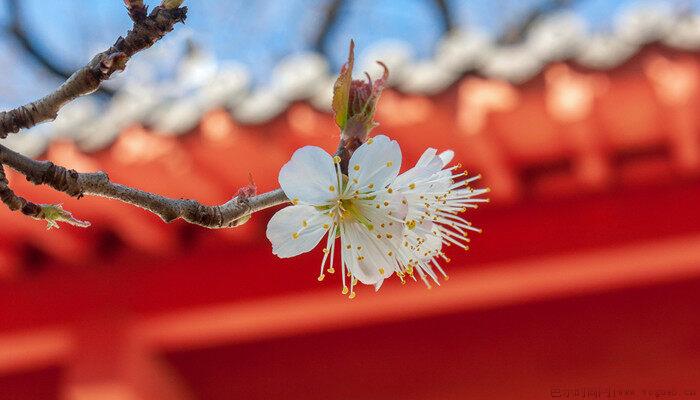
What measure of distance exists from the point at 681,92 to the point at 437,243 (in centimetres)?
103

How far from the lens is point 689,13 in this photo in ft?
5.17

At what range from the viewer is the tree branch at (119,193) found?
0.44 meters

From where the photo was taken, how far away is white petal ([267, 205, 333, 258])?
2.12 feet

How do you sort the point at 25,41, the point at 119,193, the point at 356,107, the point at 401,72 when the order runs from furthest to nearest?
the point at 25,41
the point at 401,72
the point at 356,107
the point at 119,193

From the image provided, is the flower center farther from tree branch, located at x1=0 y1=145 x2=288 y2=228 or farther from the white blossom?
tree branch, located at x1=0 y1=145 x2=288 y2=228

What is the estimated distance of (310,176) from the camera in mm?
628

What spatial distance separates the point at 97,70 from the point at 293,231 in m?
0.23

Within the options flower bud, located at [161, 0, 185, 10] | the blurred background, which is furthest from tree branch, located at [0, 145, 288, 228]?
the blurred background

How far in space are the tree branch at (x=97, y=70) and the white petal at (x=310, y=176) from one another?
0.14 metres

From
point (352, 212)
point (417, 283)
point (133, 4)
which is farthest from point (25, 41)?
point (133, 4)

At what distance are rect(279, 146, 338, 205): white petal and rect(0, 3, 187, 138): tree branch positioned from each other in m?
0.14

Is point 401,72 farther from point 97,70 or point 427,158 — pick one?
point 97,70

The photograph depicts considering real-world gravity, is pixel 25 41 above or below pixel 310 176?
above

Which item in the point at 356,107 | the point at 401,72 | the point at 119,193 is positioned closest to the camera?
the point at 119,193
